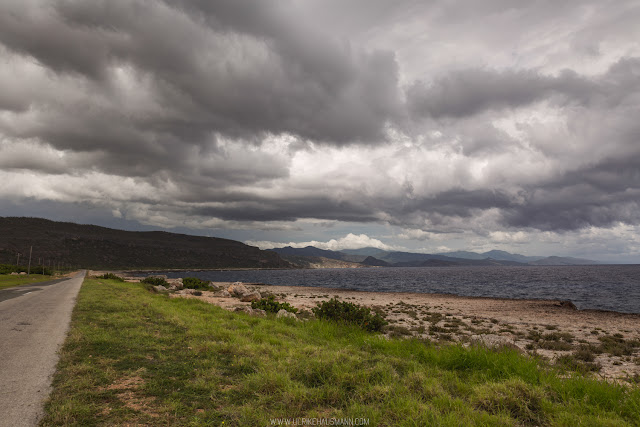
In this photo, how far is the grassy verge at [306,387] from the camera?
509cm

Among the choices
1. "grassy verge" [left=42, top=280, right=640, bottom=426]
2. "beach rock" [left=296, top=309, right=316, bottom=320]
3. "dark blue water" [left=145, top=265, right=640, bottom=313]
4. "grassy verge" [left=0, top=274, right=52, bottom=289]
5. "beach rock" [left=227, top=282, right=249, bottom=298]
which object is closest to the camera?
"grassy verge" [left=42, top=280, right=640, bottom=426]

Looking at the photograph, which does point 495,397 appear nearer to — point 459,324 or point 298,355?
point 298,355

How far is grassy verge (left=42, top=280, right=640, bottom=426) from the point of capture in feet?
16.7

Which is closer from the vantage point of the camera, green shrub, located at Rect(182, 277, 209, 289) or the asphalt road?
the asphalt road

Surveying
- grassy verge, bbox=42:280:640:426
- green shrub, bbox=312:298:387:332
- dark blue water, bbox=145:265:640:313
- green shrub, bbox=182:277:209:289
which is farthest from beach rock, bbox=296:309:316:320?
dark blue water, bbox=145:265:640:313

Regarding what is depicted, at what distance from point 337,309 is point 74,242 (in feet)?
782

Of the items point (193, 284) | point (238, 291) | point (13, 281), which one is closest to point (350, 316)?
point (238, 291)

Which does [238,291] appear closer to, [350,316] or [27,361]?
[350,316]

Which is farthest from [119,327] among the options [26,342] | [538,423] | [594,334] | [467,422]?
[594,334]

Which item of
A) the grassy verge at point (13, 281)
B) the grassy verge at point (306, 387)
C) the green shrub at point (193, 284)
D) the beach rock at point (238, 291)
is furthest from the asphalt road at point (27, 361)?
the grassy verge at point (13, 281)

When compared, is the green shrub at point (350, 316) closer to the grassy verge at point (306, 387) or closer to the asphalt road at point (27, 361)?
the grassy verge at point (306, 387)

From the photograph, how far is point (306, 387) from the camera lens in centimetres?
639

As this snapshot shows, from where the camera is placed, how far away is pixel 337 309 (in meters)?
18.0

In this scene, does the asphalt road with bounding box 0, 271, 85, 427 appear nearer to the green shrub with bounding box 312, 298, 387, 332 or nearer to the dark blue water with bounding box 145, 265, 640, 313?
the green shrub with bounding box 312, 298, 387, 332
